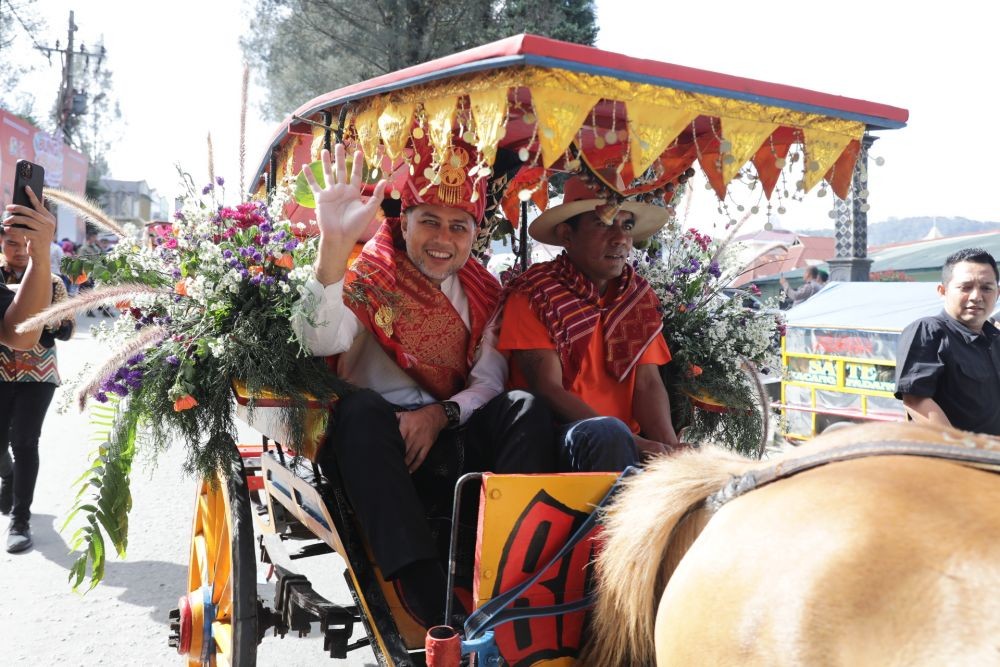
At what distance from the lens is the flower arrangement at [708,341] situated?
3.45 m

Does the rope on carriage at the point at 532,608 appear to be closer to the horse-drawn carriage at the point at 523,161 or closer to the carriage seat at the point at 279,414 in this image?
the horse-drawn carriage at the point at 523,161

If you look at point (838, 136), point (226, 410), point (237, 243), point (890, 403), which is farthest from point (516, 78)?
point (890, 403)

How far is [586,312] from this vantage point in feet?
10.1

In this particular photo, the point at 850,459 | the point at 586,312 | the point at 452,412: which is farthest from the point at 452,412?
the point at 850,459

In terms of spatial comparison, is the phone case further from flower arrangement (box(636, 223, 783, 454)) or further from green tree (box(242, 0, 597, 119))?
green tree (box(242, 0, 597, 119))

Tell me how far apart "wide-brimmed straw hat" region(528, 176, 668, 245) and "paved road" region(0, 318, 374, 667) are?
5.75 feet

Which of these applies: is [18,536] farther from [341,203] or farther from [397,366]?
[341,203]

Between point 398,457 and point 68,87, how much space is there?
35.9 m

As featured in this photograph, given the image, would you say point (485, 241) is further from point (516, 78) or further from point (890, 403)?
point (890, 403)

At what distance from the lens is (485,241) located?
12.5ft

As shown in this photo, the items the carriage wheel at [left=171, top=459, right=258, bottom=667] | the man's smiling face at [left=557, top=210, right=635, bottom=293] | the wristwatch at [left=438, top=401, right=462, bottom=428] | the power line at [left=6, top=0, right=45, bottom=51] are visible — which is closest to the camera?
the carriage wheel at [left=171, top=459, right=258, bottom=667]

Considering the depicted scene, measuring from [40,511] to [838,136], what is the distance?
5643mm

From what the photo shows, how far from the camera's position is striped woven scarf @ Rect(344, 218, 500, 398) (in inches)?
116

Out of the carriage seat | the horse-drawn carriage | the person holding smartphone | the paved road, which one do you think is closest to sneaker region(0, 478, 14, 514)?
the paved road
